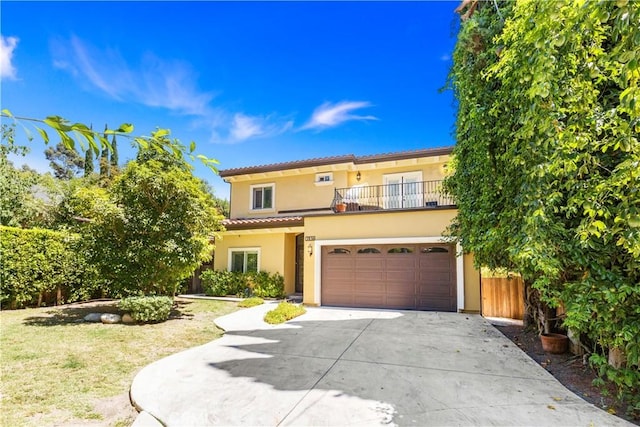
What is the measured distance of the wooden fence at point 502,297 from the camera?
1044 cm

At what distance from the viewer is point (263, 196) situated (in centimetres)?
1844

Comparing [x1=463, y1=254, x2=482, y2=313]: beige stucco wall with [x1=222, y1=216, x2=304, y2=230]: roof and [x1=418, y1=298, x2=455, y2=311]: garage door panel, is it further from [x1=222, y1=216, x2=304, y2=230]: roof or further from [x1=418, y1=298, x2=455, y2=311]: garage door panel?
[x1=222, y1=216, x2=304, y2=230]: roof

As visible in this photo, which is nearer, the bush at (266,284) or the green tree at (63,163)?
the bush at (266,284)

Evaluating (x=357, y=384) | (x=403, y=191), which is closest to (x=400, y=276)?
(x=403, y=191)

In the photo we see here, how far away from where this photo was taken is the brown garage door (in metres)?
11.6

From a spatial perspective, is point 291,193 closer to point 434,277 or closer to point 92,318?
point 434,277

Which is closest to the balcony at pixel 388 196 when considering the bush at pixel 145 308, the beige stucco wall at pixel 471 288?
the beige stucco wall at pixel 471 288

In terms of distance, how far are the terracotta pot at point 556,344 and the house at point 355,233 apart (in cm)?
440

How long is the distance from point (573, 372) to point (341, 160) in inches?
483

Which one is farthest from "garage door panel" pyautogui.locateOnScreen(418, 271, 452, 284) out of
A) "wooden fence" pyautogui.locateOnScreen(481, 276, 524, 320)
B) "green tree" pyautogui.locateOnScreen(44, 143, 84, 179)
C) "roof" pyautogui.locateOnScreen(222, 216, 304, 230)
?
"green tree" pyautogui.locateOnScreen(44, 143, 84, 179)

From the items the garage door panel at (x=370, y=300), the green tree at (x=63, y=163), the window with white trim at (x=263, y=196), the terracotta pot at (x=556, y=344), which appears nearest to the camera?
the terracotta pot at (x=556, y=344)

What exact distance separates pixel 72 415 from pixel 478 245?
25.6 ft

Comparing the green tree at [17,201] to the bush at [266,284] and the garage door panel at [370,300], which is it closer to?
the bush at [266,284]

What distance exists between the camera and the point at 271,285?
1516 centimetres
